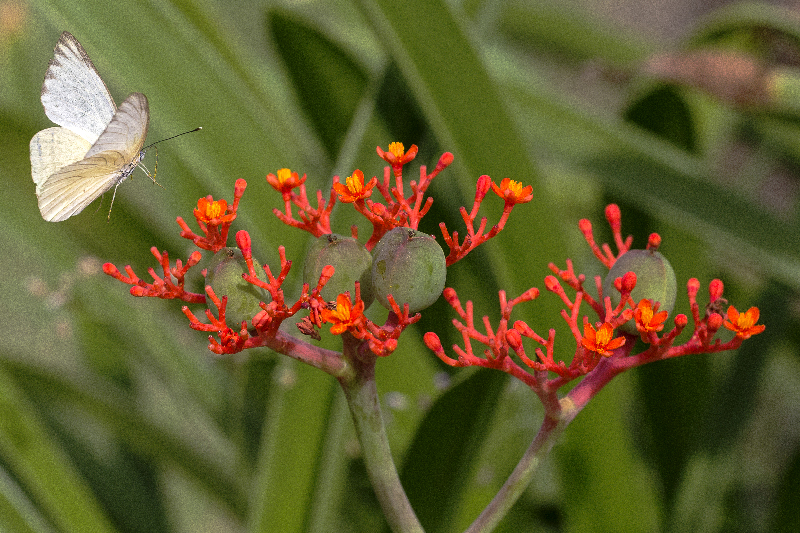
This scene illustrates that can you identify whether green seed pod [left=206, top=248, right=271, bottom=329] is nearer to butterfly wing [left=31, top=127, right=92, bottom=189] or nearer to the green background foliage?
butterfly wing [left=31, top=127, right=92, bottom=189]

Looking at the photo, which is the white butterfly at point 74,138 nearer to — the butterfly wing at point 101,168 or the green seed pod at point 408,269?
the butterfly wing at point 101,168

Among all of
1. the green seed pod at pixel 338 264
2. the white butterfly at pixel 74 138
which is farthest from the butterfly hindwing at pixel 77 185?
the green seed pod at pixel 338 264

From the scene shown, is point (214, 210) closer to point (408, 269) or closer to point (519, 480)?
point (408, 269)

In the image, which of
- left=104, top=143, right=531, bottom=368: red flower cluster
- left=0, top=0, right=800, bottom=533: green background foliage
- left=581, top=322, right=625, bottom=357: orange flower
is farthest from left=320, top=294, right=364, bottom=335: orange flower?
left=0, top=0, right=800, bottom=533: green background foliage

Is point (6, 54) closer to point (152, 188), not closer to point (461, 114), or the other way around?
point (152, 188)

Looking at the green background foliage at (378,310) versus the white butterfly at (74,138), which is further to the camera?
the green background foliage at (378,310)

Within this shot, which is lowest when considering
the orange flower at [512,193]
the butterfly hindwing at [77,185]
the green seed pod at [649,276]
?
the green seed pod at [649,276]

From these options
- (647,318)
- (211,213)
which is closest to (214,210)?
(211,213)
